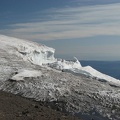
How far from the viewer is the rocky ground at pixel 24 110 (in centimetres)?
2224

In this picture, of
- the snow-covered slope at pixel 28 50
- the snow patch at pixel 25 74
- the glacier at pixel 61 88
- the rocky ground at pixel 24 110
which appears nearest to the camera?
the rocky ground at pixel 24 110

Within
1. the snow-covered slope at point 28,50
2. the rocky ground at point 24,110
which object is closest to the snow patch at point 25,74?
the rocky ground at point 24,110

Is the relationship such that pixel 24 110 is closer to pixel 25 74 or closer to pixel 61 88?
pixel 61 88

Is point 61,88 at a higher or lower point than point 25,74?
lower

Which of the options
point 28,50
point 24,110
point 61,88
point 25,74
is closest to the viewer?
point 24,110

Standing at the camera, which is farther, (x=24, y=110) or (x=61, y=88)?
(x=61, y=88)

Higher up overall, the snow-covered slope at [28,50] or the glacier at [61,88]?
the snow-covered slope at [28,50]

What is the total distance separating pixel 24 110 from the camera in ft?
76.8

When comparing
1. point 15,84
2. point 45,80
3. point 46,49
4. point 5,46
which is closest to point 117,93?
point 45,80

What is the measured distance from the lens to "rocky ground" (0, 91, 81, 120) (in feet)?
73.0

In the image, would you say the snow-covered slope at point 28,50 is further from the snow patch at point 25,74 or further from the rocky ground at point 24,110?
the rocky ground at point 24,110

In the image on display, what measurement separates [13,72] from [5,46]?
42.5 feet

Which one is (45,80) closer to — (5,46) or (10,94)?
(10,94)

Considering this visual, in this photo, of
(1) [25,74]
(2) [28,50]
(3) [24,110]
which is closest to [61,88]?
(1) [25,74]
